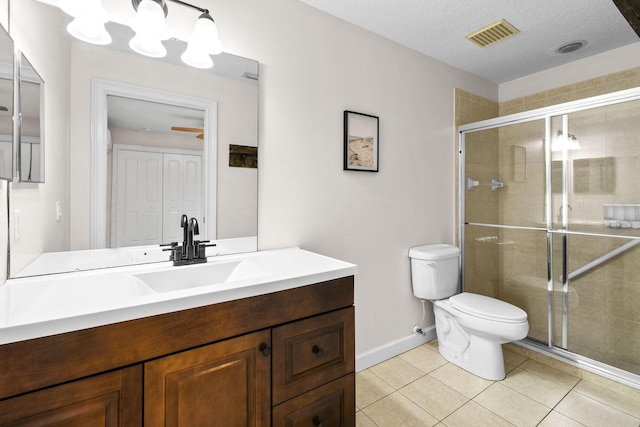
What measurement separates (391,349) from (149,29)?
7.72ft

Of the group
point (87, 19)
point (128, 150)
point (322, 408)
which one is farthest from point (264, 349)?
point (87, 19)

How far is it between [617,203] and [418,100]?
1.46 metres

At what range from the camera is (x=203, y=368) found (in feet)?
3.01

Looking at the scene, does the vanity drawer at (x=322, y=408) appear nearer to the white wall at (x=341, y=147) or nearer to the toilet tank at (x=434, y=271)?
the white wall at (x=341, y=147)

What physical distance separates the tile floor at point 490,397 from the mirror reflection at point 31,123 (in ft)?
6.08

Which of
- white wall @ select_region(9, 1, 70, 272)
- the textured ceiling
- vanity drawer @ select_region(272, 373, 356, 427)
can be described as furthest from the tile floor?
the textured ceiling

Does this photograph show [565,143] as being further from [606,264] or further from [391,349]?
[391,349]

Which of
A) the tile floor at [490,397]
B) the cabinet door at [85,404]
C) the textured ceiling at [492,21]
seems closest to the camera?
the cabinet door at [85,404]

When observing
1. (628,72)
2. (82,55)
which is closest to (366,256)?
(82,55)

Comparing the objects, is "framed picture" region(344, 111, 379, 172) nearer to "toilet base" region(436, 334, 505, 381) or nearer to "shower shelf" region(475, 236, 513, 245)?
"shower shelf" region(475, 236, 513, 245)

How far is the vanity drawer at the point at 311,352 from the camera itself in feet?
3.49

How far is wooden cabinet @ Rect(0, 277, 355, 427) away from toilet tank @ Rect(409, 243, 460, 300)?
115cm

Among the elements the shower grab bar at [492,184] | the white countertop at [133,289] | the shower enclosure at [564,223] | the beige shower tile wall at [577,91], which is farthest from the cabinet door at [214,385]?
the beige shower tile wall at [577,91]

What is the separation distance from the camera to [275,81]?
1675 mm
